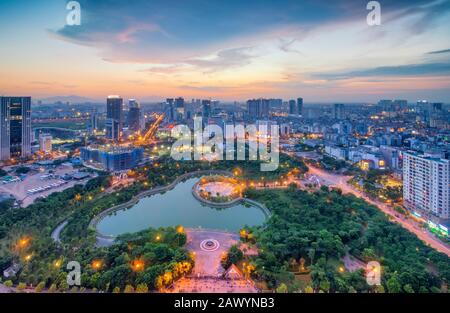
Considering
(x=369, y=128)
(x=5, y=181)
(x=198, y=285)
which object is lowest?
(x=198, y=285)

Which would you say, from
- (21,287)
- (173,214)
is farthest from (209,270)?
(173,214)

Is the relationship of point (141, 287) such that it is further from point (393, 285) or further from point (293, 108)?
point (293, 108)

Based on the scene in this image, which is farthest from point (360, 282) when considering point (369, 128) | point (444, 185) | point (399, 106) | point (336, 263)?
point (399, 106)

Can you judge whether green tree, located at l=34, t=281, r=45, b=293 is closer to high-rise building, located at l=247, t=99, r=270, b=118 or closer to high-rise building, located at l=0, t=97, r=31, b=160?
high-rise building, located at l=0, t=97, r=31, b=160

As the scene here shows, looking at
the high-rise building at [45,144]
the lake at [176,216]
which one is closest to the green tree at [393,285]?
the lake at [176,216]

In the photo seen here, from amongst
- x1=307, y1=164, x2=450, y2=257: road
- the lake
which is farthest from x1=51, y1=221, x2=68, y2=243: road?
x1=307, y1=164, x2=450, y2=257: road

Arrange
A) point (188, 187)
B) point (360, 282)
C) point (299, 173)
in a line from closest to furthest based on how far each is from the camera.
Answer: point (360, 282) → point (188, 187) → point (299, 173)

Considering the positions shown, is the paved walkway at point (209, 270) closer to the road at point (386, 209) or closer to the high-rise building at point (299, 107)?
the road at point (386, 209)
